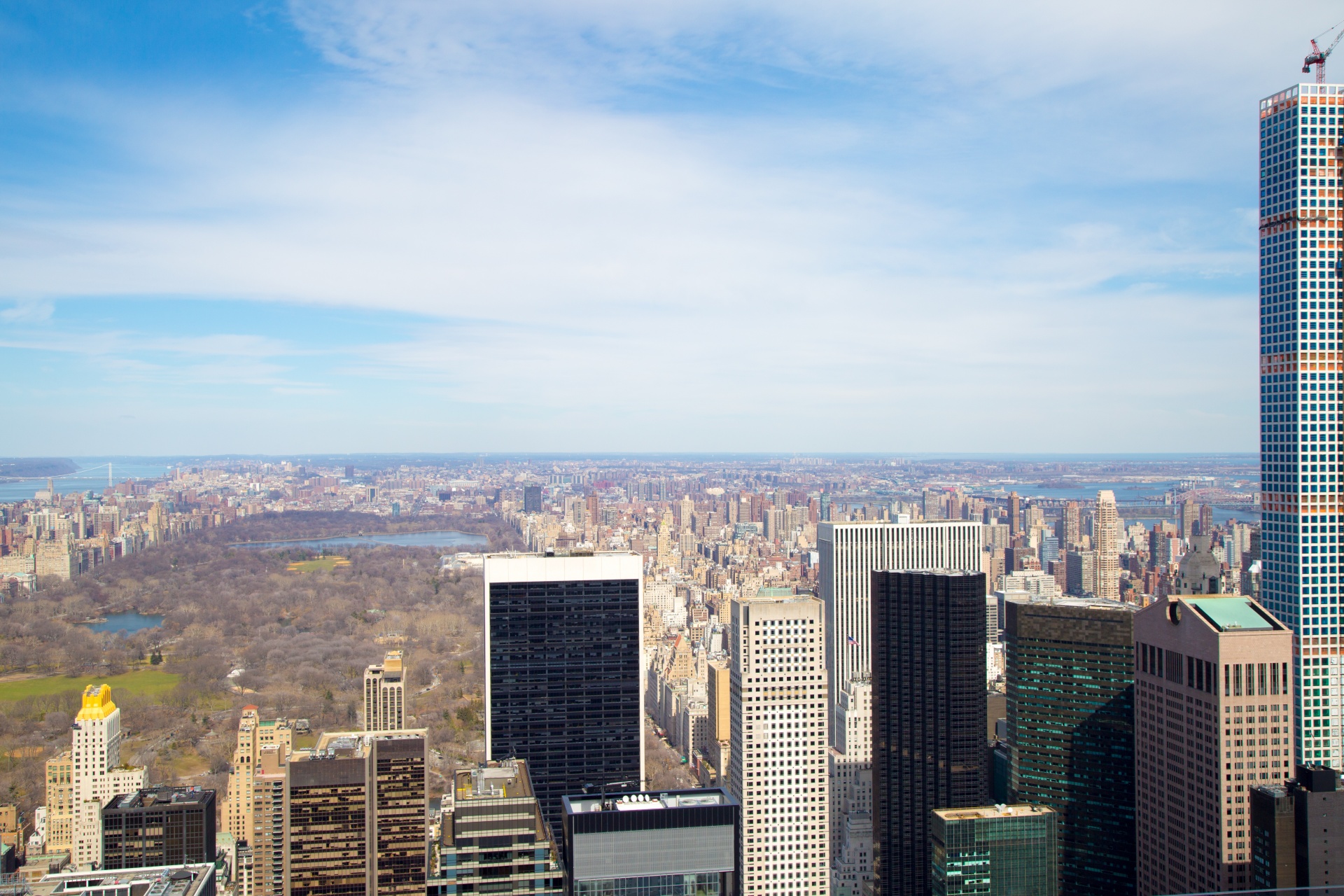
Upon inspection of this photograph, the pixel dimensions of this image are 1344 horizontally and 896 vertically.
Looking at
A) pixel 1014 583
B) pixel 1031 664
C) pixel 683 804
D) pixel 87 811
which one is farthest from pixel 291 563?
pixel 683 804

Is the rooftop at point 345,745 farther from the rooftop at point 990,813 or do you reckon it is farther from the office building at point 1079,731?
the office building at point 1079,731

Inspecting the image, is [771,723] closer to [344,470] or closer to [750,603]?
[750,603]

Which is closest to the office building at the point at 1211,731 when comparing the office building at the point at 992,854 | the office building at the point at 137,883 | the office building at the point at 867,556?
the office building at the point at 992,854

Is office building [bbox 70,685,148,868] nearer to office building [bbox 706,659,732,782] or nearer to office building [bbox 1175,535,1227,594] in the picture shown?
office building [bbox 706,659,732,782]

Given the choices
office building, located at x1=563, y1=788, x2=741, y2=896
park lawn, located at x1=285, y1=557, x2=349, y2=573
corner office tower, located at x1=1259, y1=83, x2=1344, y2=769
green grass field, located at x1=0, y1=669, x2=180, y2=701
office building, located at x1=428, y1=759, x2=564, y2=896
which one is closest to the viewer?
office building, located at x1=428, y1=759, x2=564, y2=896

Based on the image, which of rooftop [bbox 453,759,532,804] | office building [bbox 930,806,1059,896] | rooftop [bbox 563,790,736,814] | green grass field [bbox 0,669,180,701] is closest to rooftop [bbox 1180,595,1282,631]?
office building [bbox 930,806,1059,896]

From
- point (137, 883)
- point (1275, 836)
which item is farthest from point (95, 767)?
point (1275, 836)
